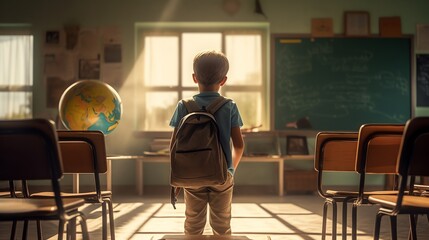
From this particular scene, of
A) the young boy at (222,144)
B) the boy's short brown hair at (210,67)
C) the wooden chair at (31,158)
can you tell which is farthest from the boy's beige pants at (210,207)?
the wooden chair at (31,158)

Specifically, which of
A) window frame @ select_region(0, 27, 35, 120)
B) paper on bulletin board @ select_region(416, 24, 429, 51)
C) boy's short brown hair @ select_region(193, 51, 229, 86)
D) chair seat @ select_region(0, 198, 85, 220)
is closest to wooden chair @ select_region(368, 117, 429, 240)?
boy's short brown hair @ select_region(193, 51, 229, 86)

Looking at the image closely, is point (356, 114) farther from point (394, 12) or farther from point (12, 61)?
point (12, 61)

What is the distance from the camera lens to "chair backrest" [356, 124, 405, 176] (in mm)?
2107

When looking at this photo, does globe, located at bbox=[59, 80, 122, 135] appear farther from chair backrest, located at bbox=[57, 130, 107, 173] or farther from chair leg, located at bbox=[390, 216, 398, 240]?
chair leg, located at bbox=[390, 216, 398, 240]

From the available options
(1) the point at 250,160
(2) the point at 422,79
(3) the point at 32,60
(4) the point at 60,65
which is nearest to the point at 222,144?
(1) the point at 250,160

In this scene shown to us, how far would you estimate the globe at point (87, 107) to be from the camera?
4.00m

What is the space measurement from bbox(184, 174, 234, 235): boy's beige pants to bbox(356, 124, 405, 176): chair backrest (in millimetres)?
559

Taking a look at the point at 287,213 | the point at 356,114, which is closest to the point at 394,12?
the point at 356,114

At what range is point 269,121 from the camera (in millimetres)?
6703

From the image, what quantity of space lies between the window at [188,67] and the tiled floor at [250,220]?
1.39m

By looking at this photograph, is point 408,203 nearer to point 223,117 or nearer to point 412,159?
point 412,159

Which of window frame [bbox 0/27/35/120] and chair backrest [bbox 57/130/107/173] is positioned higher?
window frame [bbox 0/27/35/120]

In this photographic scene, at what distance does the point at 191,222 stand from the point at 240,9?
4992 millimetres

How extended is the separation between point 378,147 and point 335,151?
314 mm
